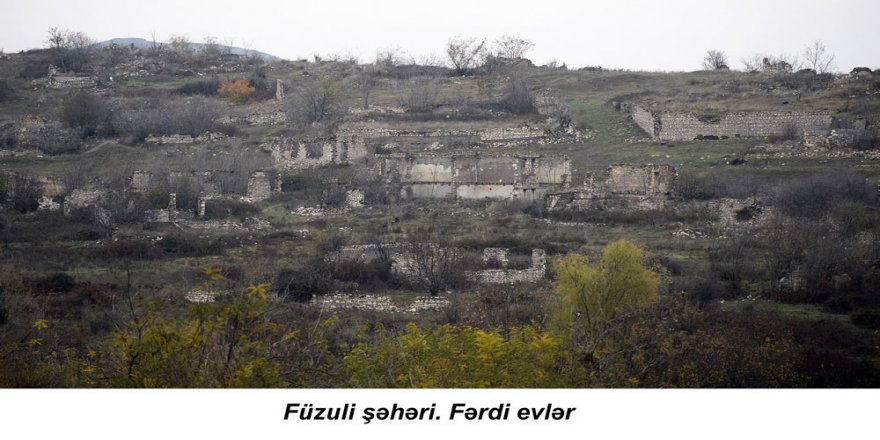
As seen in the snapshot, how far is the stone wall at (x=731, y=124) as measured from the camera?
135 ft

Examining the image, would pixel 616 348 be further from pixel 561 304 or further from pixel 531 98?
pixel 531 98

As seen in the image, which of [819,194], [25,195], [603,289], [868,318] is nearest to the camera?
[603,289]

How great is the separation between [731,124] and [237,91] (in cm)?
2800

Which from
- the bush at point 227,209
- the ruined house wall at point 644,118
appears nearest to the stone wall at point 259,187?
the bush at point 227,209

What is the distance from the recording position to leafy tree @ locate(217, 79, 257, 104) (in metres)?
55.0

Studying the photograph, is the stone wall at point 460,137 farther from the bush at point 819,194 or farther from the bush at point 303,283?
the bush at point 303,283

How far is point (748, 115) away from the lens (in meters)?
42.2

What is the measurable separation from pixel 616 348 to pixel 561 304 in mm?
2764

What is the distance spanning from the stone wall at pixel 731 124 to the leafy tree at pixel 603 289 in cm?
2516

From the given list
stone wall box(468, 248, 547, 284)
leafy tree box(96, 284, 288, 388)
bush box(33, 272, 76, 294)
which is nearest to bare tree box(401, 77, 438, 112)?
stone wall box(468, 248, 547, 284)

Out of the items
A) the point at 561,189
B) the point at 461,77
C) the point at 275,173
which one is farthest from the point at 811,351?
the point at 461,77

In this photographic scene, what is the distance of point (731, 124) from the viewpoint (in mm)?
42062

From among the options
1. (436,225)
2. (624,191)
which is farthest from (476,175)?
(436,225)

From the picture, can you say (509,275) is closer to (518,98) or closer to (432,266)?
(432,266)
